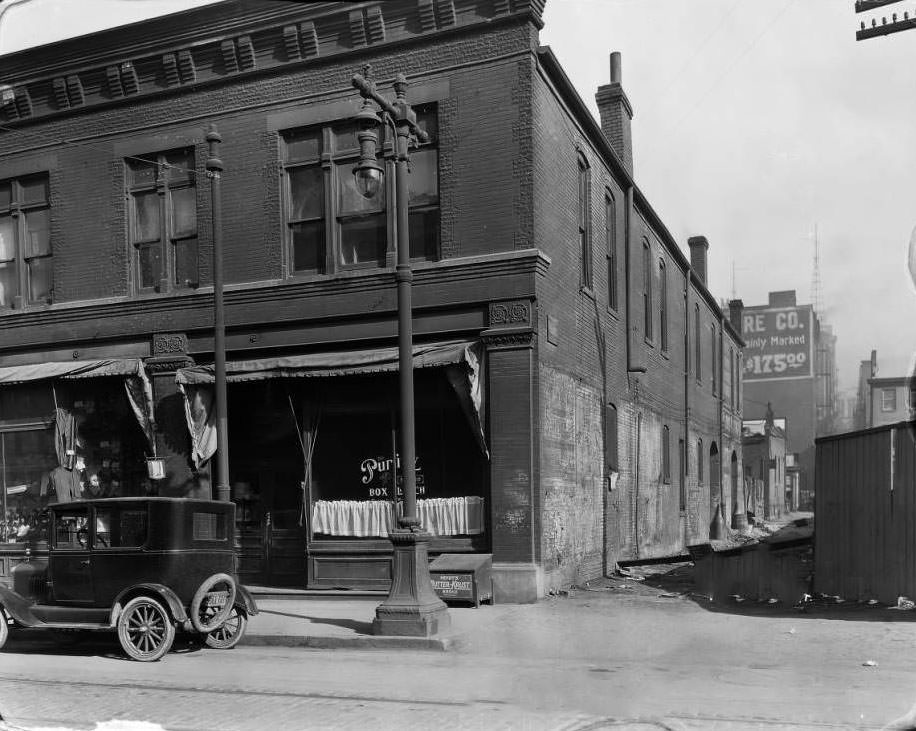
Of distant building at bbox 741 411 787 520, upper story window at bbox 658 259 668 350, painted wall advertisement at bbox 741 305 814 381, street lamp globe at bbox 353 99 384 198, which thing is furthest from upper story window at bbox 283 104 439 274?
painted wall advertisement at bbox 741 305 814 381

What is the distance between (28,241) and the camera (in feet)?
62.5

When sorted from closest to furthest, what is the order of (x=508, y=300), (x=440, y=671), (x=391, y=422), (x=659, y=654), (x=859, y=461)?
(x=440, y=671)
(x=659, y=654)
(x=859, y=461)
(x=508, y=300)
(x=391, y=422)

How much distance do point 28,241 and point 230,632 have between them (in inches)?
449

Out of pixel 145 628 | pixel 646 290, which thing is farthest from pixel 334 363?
pixel 646 290

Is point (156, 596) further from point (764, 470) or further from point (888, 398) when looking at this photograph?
point (888, 398)

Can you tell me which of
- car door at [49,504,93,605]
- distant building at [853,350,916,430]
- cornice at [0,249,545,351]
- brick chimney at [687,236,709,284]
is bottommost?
car door at [49,504,93,605]

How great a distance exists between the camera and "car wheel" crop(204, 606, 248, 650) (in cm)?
1098

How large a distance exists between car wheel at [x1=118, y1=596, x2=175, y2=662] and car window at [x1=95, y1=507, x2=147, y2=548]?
2.27 feet

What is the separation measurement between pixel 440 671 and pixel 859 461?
23.1ft

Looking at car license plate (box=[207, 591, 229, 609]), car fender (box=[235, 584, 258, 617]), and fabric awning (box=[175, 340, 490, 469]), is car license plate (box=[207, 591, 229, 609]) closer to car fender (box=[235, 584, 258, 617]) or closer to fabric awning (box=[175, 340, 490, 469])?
car fender (box=[235, 584, 258, 617])

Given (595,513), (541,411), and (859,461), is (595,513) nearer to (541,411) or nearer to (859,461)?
(541,411)

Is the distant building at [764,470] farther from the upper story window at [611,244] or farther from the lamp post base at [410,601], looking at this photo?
the lamp post base at [410,601]

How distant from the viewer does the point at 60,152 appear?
61.2ft

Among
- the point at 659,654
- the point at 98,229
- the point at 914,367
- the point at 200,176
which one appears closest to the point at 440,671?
the point at 659,654
